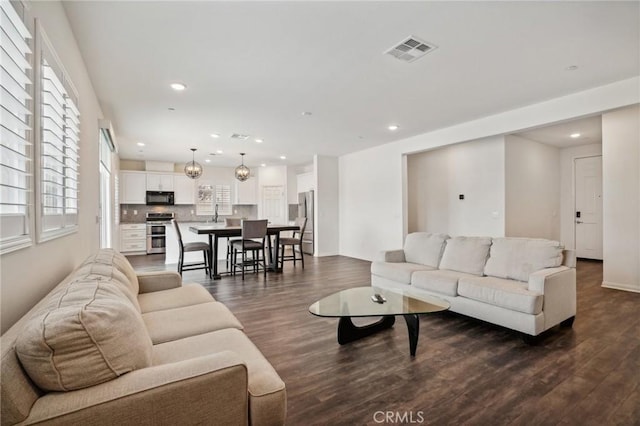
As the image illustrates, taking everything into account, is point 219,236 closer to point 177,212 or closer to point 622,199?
point 177,212

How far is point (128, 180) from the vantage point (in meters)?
8.45

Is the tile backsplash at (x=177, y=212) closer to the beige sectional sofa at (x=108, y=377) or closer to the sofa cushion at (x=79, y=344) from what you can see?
the beige sectional sofa at (x=108, y=377)

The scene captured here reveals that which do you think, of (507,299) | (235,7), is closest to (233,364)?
(235,7)

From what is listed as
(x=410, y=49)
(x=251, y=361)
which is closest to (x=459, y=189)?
(x=410, y=49)

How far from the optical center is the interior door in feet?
22.3

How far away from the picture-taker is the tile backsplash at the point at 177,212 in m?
8.79

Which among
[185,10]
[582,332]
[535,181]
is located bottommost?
[582,332]

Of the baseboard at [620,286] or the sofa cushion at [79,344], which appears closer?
the sofa cushion at [79,344]

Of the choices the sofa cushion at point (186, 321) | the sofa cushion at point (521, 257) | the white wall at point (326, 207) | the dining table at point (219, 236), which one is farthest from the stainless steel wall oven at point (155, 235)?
the sofa cushion at point (521, 257)

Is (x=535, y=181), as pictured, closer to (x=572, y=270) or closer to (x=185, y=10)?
(x=572, y=270)

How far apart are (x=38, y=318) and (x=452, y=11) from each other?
2924 millimetres

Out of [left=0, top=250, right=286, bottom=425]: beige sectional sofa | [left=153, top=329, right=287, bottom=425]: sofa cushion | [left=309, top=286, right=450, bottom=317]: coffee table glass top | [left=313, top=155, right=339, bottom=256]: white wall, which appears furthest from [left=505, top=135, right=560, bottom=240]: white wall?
[left=0, top=250, right=286, bottom=425]: beige sectional sofa

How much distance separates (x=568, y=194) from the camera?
720 cm

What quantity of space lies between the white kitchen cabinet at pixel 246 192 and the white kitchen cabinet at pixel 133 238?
2787 millimetres
